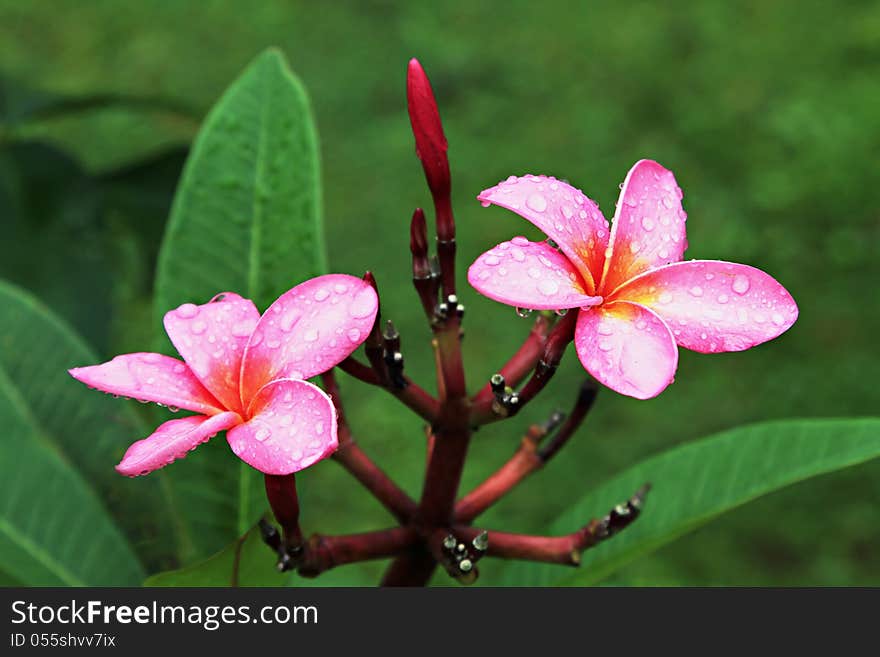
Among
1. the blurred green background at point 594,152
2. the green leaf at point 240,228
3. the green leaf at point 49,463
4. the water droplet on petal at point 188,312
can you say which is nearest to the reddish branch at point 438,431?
the water droplet on petal at point 188,312

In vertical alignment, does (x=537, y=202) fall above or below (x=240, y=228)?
below

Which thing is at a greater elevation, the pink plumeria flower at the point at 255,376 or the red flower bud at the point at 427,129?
the red flower bud at the point at 427,129

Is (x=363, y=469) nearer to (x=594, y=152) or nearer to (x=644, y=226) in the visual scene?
(x=644, y=226)

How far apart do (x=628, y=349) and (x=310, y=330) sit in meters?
0.21

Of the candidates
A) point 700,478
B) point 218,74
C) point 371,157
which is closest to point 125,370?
point 700,478

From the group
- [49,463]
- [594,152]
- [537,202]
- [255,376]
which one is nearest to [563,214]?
[537,202]

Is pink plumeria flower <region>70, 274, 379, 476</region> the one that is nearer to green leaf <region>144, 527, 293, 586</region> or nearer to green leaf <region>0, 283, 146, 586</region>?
green leaf <region>144, 527, 293, 586</region>

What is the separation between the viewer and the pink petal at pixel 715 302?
2.30ft

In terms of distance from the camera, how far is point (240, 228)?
106 centimetres

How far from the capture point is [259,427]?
0.67 metres

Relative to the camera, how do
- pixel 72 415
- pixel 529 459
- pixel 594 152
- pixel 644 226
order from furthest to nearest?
pixel 594 152, pixel 72 415, pixel 529 459, pixel 644 226

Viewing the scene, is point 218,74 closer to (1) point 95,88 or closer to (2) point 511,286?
(1) point 95,88

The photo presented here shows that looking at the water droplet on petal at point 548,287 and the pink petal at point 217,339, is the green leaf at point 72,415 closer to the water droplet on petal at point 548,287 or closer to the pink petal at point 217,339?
the pink petal at point 217,339
